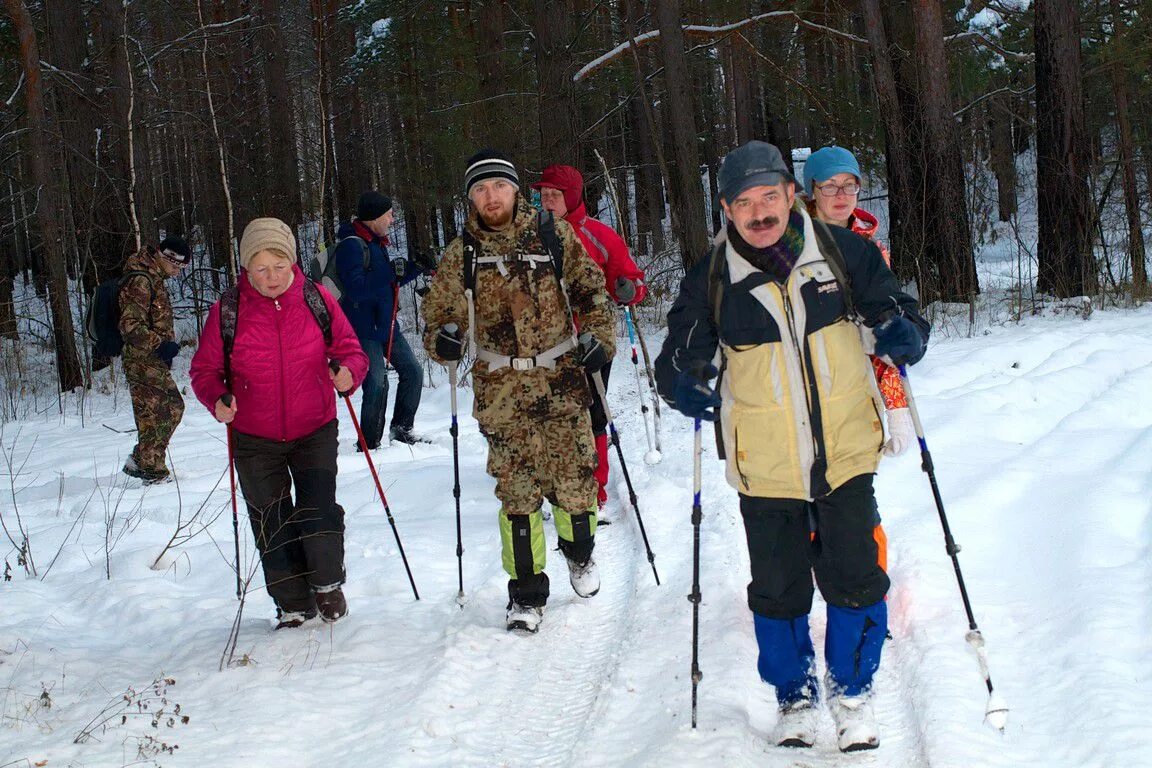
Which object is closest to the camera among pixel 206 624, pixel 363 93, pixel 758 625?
pixel 758 625

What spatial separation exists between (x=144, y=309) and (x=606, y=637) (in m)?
4.95

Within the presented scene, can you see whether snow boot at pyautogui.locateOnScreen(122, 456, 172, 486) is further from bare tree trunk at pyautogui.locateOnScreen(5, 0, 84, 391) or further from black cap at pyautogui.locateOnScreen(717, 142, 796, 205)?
bare tree trunk at pyautogui.locateOnScreen(5, 0, 84, 391)

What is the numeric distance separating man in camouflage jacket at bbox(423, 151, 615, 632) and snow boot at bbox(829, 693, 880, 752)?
1759mm

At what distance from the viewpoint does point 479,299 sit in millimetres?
4590

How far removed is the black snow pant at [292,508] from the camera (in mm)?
4613

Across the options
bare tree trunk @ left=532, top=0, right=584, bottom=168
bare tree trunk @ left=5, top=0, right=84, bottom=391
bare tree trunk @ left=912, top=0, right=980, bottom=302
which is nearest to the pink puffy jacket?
bare tree trunk @ left=532, top=0, right=584, bottom=168

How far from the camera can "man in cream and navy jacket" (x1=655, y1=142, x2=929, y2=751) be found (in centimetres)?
317

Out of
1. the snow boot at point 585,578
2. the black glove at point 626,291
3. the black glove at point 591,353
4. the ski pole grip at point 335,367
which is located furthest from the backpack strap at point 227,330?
the black glove at point 626,291

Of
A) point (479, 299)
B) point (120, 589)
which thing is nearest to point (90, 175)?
point (120, 589)

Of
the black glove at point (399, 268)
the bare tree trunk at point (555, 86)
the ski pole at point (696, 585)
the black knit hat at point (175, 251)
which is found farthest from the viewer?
the bare tree trunk at point (555, 86)

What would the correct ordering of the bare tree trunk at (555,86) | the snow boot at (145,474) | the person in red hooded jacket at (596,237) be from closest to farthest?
the person in red hooded jacket at (596,237)
the snow boot at (145,474)
the bare tree trunk at (555,86)

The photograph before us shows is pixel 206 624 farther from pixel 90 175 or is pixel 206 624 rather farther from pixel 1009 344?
pixel 90 175

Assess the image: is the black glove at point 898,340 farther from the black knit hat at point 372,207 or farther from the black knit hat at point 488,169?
the black knit hat at point 372,207

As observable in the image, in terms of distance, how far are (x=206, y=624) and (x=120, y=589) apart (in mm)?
797
